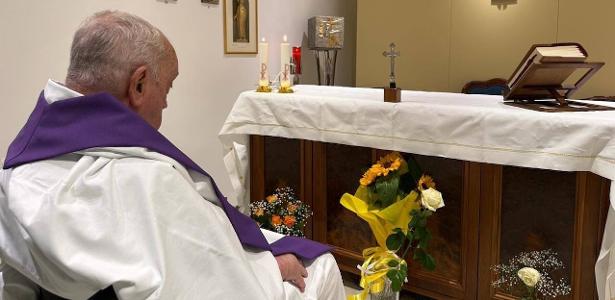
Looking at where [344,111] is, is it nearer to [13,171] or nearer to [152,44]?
[152,44]

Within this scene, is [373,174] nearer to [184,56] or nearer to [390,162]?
[390,162]

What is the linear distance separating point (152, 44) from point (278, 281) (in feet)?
2.10

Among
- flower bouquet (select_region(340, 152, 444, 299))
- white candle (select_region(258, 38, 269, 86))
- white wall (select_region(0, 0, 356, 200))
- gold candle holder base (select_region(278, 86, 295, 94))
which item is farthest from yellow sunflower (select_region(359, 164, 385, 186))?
white wall (select_region(0, 0, 356, 200))

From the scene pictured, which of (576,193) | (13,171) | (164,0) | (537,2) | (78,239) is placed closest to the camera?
(78,239)

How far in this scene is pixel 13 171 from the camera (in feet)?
4.19

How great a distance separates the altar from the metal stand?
1957 millimetres

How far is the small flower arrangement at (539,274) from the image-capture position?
213 cm

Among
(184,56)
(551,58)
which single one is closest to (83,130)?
(551,58)

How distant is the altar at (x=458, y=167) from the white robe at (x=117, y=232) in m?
1.32

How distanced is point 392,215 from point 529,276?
578 millimetres

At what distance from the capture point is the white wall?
2.78 meters

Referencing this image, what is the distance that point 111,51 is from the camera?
1.32 m

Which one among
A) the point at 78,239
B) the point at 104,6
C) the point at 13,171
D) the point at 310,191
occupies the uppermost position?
the point at 104,6

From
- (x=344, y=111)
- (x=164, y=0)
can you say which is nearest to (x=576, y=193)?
(x=344, y=111)
